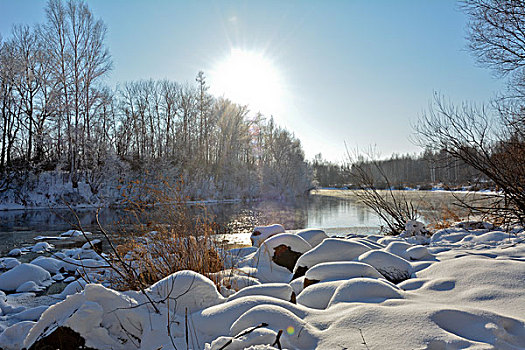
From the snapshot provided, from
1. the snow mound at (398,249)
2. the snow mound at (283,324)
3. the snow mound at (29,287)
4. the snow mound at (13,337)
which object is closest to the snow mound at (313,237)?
the snow mound at (398,249)

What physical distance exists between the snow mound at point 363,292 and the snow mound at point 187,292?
3.14ft

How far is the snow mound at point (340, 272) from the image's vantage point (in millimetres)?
2883

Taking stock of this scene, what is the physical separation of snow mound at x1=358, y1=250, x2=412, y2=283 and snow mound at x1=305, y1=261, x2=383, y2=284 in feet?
0.91

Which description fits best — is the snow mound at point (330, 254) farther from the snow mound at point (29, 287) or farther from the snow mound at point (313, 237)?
the snow mound at point (29, 287)

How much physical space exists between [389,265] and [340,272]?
715 mm

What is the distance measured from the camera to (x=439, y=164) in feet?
19.8

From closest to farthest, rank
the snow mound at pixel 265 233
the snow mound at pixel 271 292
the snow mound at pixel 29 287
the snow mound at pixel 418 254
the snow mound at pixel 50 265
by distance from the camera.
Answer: the snow mound at pixel 271 292, the snow mound at pixel 418 254, the snow mound at pixel 29 287, the snow mound at pixel 50 265, the snow mound at pixel 265 233

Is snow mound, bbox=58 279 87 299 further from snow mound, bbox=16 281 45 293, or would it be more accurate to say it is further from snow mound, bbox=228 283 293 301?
snow mound, bbox=228 283 293 301

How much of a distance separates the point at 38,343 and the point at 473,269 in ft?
11.2

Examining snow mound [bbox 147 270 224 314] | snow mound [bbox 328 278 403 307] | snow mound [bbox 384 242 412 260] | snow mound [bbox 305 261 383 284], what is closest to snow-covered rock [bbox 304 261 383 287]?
snow mound [bbox 305 261 383 284]

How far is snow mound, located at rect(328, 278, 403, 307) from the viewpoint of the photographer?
88.0 inches

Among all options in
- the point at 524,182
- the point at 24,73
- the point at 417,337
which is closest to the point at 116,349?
the point at 417,337

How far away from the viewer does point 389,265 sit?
325 centimetres

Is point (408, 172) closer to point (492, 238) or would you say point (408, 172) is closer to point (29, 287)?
point (492, 238)
